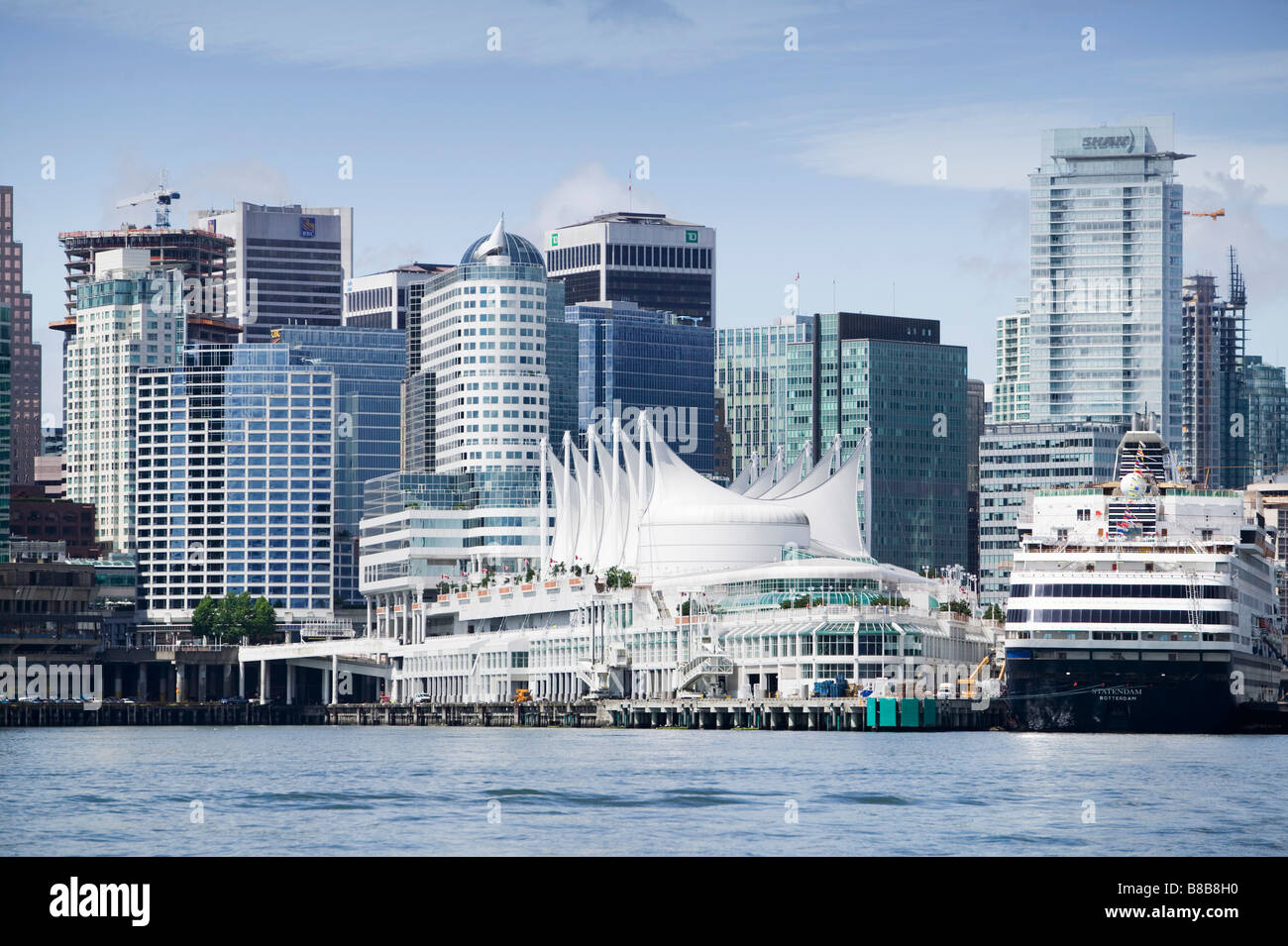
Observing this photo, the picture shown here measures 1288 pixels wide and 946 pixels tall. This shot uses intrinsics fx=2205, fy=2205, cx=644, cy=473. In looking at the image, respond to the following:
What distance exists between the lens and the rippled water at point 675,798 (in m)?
47.6

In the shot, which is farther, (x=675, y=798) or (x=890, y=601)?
(x=890, y=601)

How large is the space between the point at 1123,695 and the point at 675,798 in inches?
1727

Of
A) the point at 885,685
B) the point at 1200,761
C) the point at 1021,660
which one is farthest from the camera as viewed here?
the point at 885,685

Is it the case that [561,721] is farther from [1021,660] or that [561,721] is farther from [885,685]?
[1021,660]

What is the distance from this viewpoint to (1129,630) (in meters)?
99.4

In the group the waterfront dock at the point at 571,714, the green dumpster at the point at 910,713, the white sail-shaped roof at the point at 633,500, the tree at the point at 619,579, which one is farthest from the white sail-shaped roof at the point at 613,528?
the green dumpster at the point at 910,713

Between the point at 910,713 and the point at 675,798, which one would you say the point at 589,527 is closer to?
the point at 910,713

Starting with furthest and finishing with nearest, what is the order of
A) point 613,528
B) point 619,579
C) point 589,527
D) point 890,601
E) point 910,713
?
point 589,527 → point 613,528 → point 619,579 → point 890,601 → point 910,713

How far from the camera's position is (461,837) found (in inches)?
1903

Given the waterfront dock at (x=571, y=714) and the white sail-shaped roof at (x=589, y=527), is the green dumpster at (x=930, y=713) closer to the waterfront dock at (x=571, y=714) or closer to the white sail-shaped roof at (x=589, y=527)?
the waterfront dock at (x=571, y=714)

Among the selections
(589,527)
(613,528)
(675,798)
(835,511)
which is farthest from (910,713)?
(589,527)
